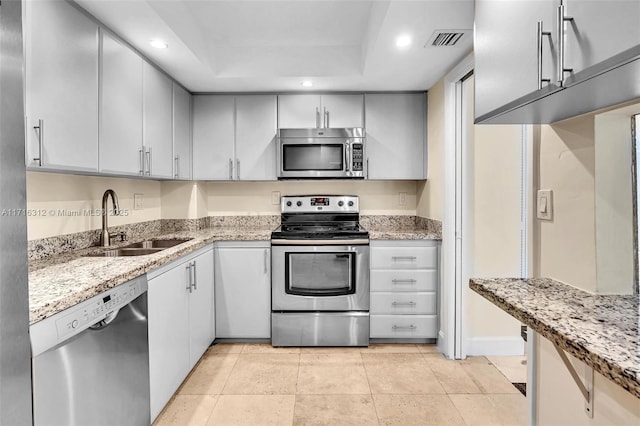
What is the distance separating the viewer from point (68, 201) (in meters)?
2.09

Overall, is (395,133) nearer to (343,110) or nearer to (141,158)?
(343,110)

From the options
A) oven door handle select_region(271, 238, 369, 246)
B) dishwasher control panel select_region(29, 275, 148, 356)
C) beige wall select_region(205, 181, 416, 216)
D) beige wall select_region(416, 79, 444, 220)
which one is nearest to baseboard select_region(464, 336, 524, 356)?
beige wall select_region(416, 79, 444, 220)

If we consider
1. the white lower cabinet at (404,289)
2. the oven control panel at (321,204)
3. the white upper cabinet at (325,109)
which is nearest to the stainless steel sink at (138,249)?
the oven control panel at (321,204)

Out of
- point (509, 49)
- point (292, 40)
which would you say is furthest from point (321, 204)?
point (509, 49)

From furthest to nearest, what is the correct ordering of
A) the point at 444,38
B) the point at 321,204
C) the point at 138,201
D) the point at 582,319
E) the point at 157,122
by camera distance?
1. the point at 321,204
2. the point at 138,201
3. the point at 157,122
4. the point at 444,38
5. the point at 582,319

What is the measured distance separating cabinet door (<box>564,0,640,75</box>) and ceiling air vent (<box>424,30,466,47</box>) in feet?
4.47

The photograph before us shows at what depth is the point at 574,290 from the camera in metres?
1.12

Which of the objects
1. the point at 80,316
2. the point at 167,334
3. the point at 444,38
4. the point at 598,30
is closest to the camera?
the point at 598,30

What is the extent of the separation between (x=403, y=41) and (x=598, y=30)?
1.60m

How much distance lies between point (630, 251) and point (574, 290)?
189 mm

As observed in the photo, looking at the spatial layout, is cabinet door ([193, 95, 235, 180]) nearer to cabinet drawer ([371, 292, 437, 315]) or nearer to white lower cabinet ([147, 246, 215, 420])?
white lower cabinet ([147, 246, 215, 420])

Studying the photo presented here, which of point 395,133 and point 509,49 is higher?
point 395,133

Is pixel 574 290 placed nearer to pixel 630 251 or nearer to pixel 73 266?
pixel 630 251

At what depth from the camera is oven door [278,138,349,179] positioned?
10.2ft
